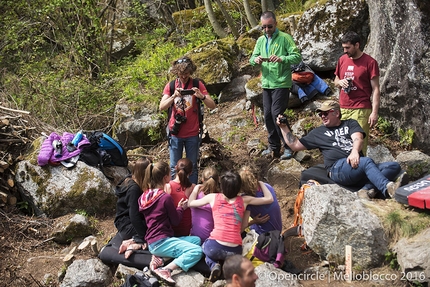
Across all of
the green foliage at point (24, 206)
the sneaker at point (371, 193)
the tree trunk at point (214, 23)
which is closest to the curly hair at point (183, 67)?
the sneaker at point (371, 193)

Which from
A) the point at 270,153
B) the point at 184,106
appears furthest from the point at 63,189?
the point at 270,153

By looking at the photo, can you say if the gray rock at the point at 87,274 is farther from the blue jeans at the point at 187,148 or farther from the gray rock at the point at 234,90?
the gray rock at the point at 234,90

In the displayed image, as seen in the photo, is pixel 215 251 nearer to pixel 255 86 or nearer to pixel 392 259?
pixel 392 259

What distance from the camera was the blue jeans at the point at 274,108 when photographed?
7047 millimetres

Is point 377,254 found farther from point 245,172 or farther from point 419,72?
point 419,72

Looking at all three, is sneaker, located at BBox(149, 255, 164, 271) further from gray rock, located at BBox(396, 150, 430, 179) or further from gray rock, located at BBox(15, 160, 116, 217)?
gray rock, located at BBox(396, 150, 430, 179)

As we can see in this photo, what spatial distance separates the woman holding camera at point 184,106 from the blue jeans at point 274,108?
118 centimetres

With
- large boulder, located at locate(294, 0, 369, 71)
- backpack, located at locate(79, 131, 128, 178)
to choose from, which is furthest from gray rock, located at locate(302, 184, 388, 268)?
large boulder, located at locate(294, 0, 369, 71)

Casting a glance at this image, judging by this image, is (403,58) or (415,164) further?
(403,58)

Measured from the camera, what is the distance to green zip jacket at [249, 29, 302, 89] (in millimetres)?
6966

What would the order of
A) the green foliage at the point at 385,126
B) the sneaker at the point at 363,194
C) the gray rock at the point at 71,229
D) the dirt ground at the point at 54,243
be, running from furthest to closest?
1. the green foliage at the point at 385,126
2. the gray rock at the point at 71,229
3. the sneaker at the point at 363,194
4. the dirt ground at the point at 54,243

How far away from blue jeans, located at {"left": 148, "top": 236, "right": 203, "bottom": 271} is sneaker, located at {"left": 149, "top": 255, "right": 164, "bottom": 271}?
51mm

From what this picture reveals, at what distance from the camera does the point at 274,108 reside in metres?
7.09

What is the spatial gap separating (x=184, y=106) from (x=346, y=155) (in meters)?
2.18
